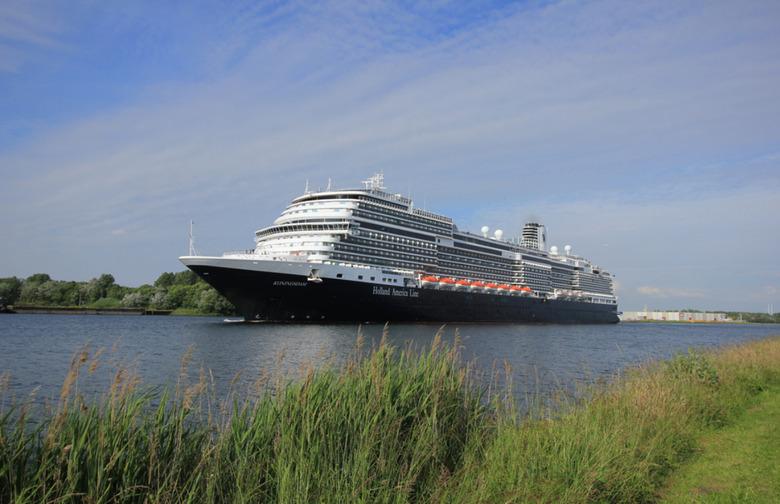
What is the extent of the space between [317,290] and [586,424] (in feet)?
127

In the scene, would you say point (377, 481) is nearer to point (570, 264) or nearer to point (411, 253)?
point (411, 253)

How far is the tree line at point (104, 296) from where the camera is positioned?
9588cm

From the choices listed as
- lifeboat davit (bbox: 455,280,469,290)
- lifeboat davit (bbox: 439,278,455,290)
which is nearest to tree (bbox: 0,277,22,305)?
lifeboat davit (bbox: 439,278,455,290)

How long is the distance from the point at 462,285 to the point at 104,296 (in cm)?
9360

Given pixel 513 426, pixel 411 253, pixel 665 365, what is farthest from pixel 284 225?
pixel 513 426

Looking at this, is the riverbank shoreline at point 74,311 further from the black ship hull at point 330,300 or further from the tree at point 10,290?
the black ship hull at point 330,300

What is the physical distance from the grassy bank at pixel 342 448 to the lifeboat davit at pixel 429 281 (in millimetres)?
45912

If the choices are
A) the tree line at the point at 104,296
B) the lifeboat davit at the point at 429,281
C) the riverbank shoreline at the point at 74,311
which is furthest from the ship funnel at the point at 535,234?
the riverbank shoreline at the point at 74,311

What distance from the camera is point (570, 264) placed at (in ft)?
295

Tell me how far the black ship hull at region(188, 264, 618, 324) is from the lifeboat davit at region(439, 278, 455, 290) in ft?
3.75

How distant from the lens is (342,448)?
245 inches

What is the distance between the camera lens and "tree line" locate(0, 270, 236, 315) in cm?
9588

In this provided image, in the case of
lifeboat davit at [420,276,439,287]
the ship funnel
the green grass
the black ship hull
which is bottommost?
the green grass

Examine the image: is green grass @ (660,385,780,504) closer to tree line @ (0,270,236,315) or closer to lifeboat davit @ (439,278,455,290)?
lifeboat davit @ (439,278,455,290)
